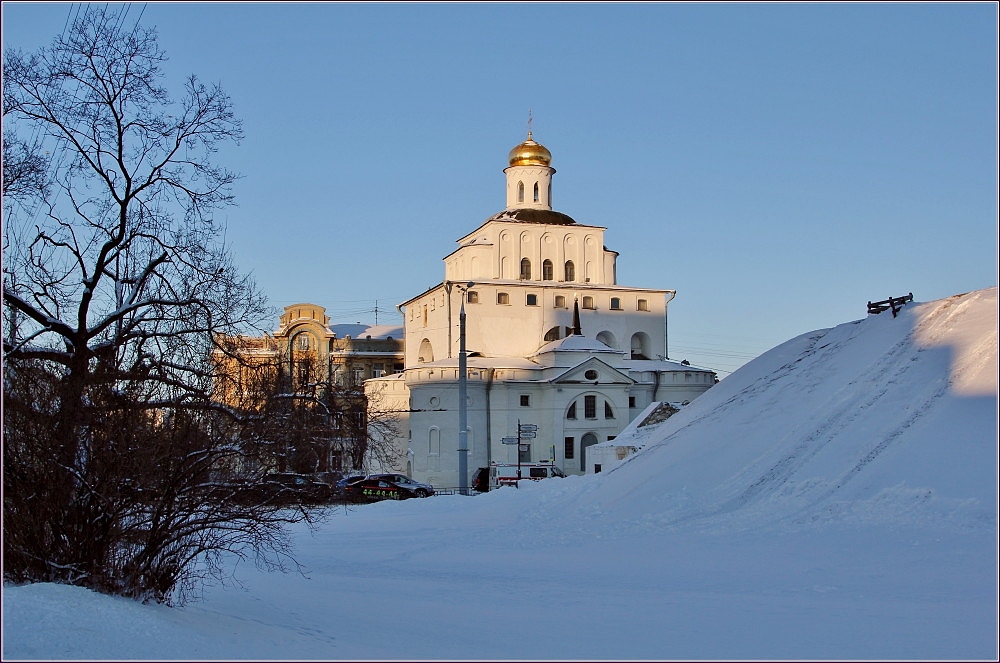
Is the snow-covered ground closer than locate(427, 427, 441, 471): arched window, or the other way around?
the snow-covered ground

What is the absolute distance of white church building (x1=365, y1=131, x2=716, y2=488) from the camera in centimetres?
4928

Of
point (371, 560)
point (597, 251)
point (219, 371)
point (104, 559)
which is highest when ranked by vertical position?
point (597, 251)

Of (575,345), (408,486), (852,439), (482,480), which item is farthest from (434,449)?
(852,439)

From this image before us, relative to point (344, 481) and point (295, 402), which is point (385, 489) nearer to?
point (344, 481)

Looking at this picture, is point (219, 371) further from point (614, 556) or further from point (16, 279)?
point (614, 556)

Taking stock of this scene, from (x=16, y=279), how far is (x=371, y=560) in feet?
28.0

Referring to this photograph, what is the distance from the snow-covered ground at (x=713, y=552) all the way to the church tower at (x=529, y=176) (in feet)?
104

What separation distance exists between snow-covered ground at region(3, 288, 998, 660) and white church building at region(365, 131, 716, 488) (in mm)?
19977

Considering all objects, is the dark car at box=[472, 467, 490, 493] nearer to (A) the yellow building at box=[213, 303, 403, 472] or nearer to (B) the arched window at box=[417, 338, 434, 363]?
(B) the arched window at box=[417, 338, 434, 363]

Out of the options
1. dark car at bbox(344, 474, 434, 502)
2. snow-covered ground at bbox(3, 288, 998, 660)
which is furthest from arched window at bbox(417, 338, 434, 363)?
snow-covered ground at bbox(3, 288, 998, 660)

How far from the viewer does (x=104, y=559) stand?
986 centimetres

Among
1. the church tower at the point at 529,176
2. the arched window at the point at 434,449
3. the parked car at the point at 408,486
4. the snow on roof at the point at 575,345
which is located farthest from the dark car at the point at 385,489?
the church tower at the point at 529,176

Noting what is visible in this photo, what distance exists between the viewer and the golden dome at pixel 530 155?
59.7 metres

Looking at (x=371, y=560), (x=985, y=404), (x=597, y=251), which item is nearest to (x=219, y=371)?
(x=371, y=560)
